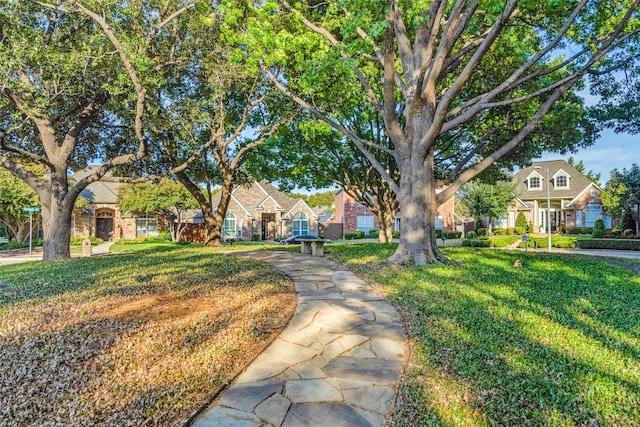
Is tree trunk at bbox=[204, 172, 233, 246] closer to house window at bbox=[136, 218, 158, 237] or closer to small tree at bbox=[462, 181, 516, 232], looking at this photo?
house window at bbox=[136, 218, 158, 237]

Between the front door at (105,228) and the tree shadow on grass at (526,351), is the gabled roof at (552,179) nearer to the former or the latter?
the tree shadow on grass at (526,351)

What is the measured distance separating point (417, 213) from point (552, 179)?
3232cm

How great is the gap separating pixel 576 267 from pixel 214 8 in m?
11.6

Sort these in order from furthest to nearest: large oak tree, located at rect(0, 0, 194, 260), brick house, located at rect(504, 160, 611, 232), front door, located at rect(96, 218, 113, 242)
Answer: brick house, located at rect(504, 160, 611, 232) < front door, located at rect(96, 218, 113, 242) < large oak tree, located at rect(0, 0, 194, 260)

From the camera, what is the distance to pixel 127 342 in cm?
342

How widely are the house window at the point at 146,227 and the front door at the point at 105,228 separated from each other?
2.11 meters

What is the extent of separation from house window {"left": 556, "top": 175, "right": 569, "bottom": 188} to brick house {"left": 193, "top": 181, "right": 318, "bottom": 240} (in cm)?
2293

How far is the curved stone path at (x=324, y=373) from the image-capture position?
92.8 inches

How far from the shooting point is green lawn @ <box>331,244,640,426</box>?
239 centimetres

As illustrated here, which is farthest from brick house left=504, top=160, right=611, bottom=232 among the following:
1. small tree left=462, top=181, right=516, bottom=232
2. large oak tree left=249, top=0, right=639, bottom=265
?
large oak tree left=249, top=0, right=639, bottom=265

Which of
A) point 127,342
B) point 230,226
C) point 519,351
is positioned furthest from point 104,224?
point 519,351

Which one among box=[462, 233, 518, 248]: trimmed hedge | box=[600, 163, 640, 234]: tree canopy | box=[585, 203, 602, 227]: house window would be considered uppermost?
box=[600, 163, 640, 234]: tree canopy

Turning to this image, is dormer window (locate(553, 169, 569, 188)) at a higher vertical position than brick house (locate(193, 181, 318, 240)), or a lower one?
Answer: higher

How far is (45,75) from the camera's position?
9125 millimetres
